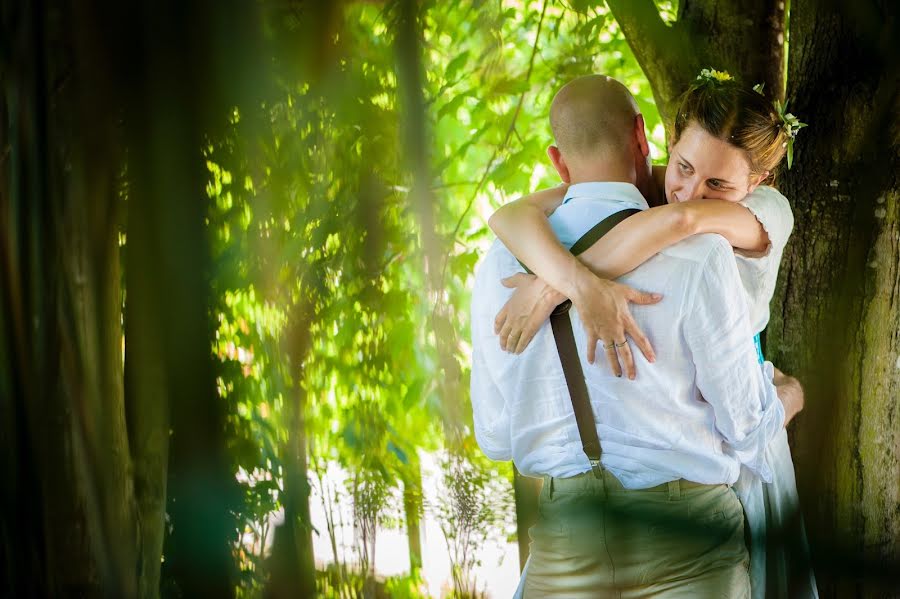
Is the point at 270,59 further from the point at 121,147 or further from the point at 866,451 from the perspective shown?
the point at 866,451

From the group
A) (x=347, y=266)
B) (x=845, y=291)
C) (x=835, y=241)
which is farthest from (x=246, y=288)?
(x=835, y=241)

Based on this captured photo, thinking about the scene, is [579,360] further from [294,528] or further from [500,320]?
[294,528]

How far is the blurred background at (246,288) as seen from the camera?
1.33ft

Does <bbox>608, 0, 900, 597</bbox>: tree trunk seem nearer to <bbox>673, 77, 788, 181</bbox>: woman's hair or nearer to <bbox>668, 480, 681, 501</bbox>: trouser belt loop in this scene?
<bbox>673, 77, 788, 181</bbox>: woman's hair

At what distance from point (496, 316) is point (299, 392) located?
1288 mm

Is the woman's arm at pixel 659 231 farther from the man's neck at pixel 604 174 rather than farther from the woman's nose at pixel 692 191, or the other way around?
the man's neck at pixel 604 174

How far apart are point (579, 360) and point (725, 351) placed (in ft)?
0.89

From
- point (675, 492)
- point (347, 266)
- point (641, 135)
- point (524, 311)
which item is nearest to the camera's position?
point (347, 266)

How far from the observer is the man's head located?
1690mm

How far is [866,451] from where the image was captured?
66.0 inches

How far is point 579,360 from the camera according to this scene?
1.61m

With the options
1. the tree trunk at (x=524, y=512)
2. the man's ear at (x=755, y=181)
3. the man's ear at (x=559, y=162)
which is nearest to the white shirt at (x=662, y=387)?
the man's ear at (x=559, y=162)

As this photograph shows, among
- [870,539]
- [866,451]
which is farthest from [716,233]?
[870,539]

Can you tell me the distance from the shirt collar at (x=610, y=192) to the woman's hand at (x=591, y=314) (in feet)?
0.68
